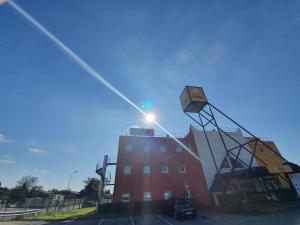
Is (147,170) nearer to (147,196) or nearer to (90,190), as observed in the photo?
(147,196)

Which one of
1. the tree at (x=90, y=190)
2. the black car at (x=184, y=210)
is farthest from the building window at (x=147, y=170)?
the tree at (x=90, y=190)

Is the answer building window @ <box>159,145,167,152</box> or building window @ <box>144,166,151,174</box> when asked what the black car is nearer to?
building window @ <box>144,166,151,174</box>

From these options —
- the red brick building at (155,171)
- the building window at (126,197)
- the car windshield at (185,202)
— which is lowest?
the car windshield at (185,202)

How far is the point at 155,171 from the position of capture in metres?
26.0

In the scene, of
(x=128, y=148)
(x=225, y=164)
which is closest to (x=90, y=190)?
(x=128, y=148)

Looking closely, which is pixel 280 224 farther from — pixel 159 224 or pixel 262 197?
pixel 262 197

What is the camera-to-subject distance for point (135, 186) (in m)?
24.4

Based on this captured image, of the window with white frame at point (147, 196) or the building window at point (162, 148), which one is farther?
the building window at point (162, 148)

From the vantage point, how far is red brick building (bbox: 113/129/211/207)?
79.0 feet

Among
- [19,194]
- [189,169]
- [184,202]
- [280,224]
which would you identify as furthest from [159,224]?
[19,194]

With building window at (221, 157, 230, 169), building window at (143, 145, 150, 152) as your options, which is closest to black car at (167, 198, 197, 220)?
building window at (143, 145, 150, 152)

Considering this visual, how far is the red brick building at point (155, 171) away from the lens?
24094 mm

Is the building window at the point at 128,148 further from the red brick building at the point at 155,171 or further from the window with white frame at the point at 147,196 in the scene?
the window with white frame at the point at 147,196

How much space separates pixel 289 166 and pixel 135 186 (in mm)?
20460
